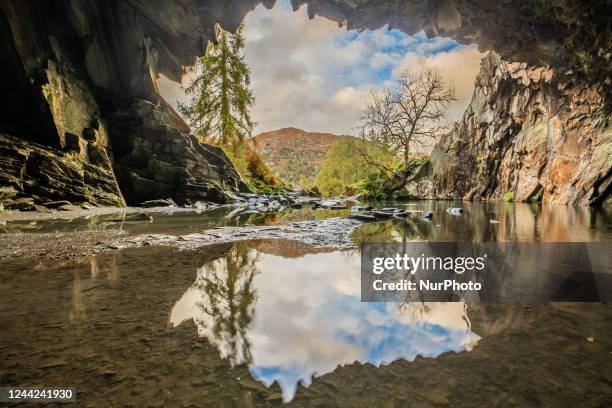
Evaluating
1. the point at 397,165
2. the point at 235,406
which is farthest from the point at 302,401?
the point at 397,165

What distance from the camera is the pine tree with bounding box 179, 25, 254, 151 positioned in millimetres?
21219

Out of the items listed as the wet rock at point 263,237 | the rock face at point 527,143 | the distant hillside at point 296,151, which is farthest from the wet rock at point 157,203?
the distant hillside at point 296,151

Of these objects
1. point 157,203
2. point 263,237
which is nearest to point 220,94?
point 157,203

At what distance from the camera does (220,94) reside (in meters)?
21.5

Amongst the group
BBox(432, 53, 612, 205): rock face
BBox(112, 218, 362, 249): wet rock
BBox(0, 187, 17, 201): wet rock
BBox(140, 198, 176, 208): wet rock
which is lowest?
BBox(112, 218, 362, 249): wet rock

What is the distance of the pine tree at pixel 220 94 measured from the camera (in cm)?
2122

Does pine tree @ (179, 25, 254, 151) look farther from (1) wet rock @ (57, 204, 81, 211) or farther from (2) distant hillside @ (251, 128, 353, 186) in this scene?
(2) distant hillside @ (251, 128, 353, 186)

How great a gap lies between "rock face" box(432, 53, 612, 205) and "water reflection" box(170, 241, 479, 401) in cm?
1336

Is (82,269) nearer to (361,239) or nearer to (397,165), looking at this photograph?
(361,239)

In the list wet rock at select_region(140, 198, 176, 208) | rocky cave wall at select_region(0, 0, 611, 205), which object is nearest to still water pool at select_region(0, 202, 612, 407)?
rocky cave wall at select_region(0, 0, 611, 205)

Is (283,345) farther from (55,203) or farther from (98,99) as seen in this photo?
(98,99)

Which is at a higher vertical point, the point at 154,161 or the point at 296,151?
the point at 296,151

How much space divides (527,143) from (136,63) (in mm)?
20943

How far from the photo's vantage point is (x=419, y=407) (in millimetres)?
1019
